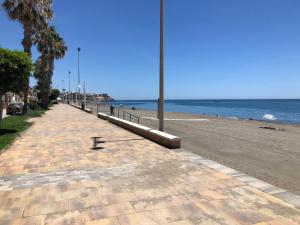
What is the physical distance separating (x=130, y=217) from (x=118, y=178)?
205 cm

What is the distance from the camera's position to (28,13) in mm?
23484

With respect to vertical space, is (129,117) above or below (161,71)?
below

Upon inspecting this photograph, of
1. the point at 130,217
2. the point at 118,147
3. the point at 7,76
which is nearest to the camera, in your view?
the point at 130,217

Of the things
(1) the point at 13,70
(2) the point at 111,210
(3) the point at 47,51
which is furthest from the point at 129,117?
(2) the point at 111,210

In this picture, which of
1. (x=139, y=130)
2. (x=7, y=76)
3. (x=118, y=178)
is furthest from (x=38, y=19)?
(x=118, y=178)

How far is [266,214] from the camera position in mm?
4516

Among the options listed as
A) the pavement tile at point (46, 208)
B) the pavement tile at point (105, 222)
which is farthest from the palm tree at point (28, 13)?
the pavement tile at point (105, 222)

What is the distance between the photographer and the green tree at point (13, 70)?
12.3m

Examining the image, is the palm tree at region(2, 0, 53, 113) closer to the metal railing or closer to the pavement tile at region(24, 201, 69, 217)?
the metal railing

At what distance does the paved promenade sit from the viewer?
14.3 ft

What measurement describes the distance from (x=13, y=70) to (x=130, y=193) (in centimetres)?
922

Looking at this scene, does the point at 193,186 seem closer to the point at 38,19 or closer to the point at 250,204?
the point at 250,204

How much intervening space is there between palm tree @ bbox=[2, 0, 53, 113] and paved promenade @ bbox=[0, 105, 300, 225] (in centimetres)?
1739

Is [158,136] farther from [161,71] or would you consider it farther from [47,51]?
[47,51]
